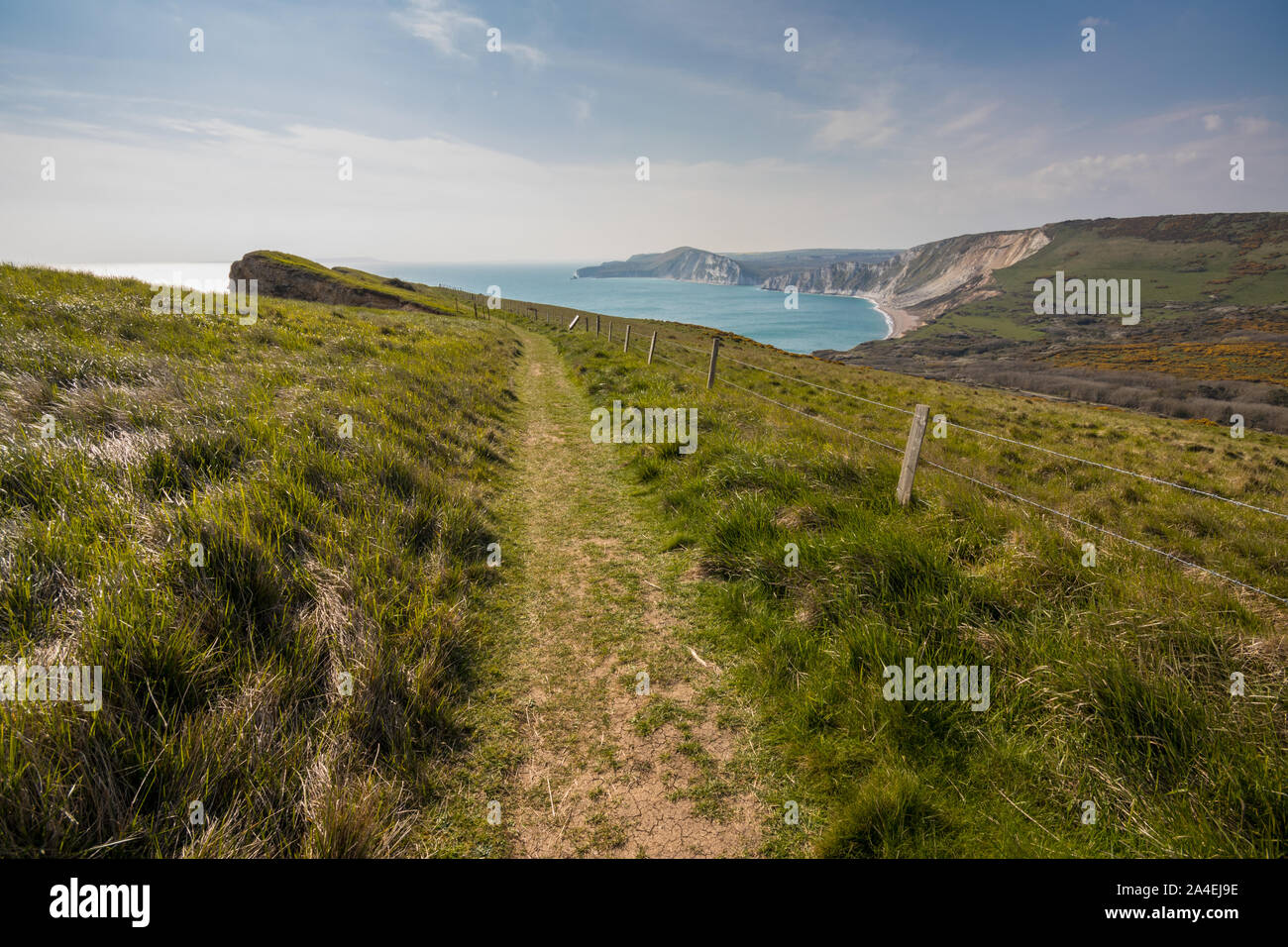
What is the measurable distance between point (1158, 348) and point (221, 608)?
18321cm

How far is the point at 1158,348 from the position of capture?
122 m

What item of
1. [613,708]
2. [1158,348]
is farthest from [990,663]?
[1158,348]

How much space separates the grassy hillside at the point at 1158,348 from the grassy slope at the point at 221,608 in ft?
316

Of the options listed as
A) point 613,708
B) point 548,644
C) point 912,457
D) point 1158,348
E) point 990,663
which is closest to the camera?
point 990,663

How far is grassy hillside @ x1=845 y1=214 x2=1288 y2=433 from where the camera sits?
2975 inches

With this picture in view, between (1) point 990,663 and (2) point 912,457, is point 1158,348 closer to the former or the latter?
(2) point 912,457

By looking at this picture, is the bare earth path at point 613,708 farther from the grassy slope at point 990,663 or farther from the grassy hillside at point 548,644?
the grassy slope at point 990,663

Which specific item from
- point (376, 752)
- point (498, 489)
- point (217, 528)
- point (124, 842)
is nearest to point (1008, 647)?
point (376, 752)

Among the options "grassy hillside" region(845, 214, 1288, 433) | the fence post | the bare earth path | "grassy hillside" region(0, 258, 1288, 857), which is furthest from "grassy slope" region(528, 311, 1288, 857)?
"grassy hillside" region(845, 214, 1288, 433)

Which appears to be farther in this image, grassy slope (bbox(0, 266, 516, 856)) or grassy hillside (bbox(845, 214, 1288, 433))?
grassy hillside (bbox(845, 214, 1288, 433))

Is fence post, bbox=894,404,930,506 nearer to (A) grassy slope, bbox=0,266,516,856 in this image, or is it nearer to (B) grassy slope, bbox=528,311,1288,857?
(B) grassy slope, bbox=528,311,1288,857

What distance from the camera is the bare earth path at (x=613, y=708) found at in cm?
291

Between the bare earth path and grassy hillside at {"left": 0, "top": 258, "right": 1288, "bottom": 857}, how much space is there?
0.11ft
